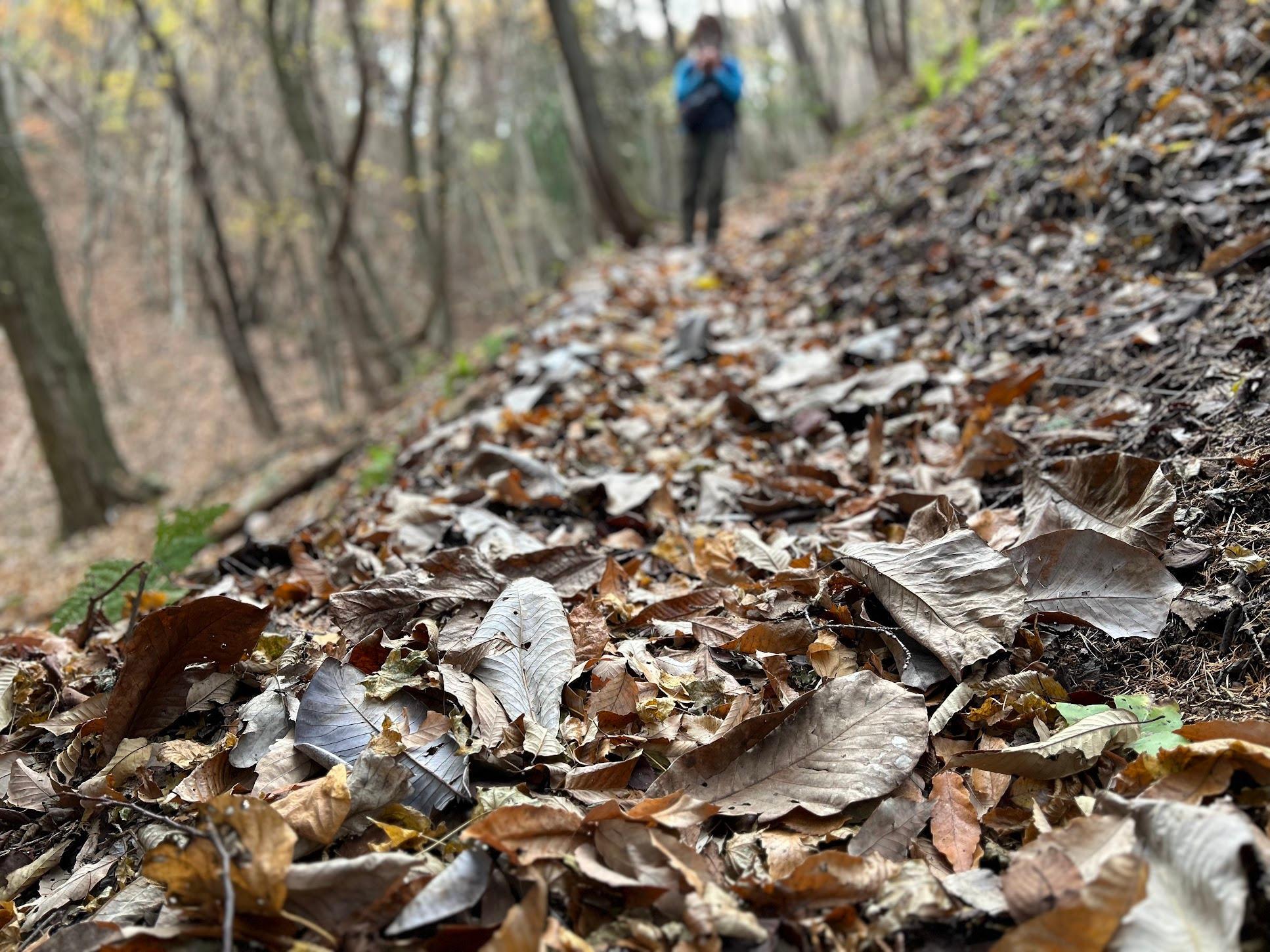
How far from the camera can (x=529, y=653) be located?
187cm

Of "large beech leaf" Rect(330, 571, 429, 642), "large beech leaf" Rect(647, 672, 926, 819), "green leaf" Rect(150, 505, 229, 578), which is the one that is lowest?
"large beech leaf" Rect(647, 672, 926, 819)

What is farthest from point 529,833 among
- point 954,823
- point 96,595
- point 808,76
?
point 808,76

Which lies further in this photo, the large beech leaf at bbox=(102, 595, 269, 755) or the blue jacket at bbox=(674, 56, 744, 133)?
the blue jacket at bbox=(674, 56, 744, 133)

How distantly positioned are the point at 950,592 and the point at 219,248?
11957mm

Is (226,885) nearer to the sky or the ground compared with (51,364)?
nearer to the ground

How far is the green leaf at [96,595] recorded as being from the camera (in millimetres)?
2623

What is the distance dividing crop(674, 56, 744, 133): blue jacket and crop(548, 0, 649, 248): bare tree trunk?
6.85ft

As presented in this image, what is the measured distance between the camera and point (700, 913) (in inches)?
46.3

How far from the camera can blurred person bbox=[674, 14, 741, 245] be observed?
8055 mm

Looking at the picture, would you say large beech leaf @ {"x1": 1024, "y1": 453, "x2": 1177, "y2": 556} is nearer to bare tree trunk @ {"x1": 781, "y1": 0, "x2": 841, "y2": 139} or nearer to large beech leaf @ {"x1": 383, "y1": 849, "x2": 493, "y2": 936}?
large beech leaf @ {"x1": 383, "y1": 849, "x2": 493, "y2": 936}

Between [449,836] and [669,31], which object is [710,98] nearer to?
[449,836]

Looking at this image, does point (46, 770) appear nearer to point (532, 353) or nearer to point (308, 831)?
point (308, 831)

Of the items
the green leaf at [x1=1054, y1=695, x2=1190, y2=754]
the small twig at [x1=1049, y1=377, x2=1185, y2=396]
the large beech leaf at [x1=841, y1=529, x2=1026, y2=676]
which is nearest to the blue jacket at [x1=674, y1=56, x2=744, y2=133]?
the small twig at [x1=1049, y1=377, x2=1185, y2=396]

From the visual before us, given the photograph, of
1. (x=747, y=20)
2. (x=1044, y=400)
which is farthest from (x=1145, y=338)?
(x=747, y=20)
